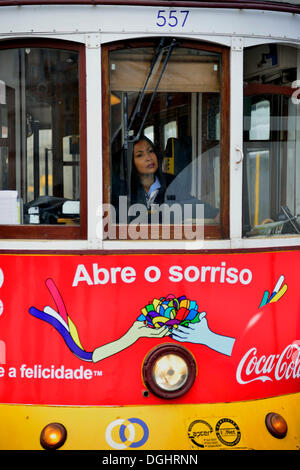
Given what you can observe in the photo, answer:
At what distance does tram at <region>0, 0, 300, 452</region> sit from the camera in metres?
2.92

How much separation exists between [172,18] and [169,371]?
172 centimetres

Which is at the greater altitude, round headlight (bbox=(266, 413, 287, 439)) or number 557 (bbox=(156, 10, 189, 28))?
number 557 (bbox=(156, 10, 189, 28))

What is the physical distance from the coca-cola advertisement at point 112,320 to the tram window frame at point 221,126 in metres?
0.17

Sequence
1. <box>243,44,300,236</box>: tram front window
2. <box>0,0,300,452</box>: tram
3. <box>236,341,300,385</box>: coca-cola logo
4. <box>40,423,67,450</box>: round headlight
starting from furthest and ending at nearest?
<box>243,44,300,236</box>: tram front window, <box>236,341,300,385</box>: coca-cola logo, <box>0,0,300,452</box>: tram, <box>40,423,67,450</box>: round headlight

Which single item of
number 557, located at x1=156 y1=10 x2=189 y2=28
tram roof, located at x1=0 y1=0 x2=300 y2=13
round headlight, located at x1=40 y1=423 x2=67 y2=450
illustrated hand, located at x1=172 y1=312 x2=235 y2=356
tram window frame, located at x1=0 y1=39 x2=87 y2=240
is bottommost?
round headlight, located at x1=40 y1=423 x2=67 y2=450

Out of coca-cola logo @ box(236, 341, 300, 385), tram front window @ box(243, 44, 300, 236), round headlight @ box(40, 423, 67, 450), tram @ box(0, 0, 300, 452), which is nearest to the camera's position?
round headlight @ box(40, 423, 67, 450)

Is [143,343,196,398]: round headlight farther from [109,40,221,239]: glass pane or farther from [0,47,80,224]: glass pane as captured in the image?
[0,47,80,224]: glass pane

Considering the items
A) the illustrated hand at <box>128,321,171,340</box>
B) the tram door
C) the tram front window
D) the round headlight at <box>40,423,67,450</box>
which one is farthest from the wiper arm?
the round headlight at <box>40,423,67,450</box>

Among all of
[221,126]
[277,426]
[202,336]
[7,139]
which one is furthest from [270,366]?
[7,139]

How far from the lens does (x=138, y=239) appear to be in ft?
9.89

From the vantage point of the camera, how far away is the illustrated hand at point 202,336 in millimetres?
2957

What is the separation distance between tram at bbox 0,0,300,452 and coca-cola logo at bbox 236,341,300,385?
12 mm
